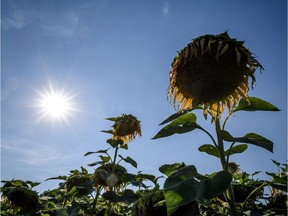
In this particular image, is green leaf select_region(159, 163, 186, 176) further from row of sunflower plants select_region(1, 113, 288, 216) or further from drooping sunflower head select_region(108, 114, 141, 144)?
drooping sunflower head select_region(108, 114, 141, 144)

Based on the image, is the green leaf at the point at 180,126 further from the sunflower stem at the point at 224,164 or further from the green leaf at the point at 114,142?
the green leaf at the point at 114,142

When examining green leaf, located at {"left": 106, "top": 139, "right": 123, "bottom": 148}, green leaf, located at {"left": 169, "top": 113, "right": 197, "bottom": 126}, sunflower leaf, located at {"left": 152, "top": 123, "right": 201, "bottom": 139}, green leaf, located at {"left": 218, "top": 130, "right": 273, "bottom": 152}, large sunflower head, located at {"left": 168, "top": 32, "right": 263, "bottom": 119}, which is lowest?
green leaf, located at {"left": 218, "top": 130, "right": 273, "bottom": 152}

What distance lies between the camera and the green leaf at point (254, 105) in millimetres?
2246

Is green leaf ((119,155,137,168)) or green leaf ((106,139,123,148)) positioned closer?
green leaf ((119,155,137,168))

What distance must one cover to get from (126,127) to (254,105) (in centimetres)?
363

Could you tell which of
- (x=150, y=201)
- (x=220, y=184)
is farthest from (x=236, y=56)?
(x=150, y=201)

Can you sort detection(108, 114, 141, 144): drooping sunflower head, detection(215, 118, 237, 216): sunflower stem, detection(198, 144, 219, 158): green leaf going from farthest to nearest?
detection(108, 114, 141, 144): drooping sunflower head → detection(198, 144, 219, 158): green leaf → detection(215, 118, 237, 216): sunflower stem

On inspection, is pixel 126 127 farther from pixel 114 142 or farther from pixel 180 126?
pixel 180 126

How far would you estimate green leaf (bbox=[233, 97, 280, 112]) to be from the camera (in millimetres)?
2246

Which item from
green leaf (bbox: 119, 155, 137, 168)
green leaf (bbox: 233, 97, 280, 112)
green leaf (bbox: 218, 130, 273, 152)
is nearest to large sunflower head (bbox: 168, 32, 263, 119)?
green leaf (bbox: 233, 97, 280, 112)

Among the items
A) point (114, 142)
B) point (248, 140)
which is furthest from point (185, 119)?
point (114, 142)

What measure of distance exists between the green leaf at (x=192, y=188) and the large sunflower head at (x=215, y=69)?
2.66 feet

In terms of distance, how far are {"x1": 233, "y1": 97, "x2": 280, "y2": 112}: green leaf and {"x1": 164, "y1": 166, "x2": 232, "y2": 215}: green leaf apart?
853mm

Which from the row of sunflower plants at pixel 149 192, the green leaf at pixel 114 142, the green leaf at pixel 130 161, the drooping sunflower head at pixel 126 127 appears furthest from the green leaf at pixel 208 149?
the drooping sunflower head at pixel 126 127
